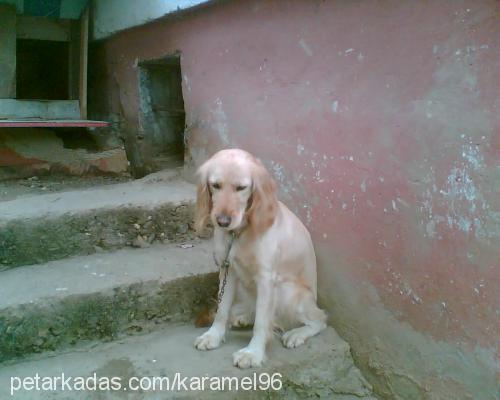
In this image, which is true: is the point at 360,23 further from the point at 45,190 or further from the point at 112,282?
the point at 45,190

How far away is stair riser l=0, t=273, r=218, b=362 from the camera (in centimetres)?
245

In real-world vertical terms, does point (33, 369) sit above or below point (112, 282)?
below

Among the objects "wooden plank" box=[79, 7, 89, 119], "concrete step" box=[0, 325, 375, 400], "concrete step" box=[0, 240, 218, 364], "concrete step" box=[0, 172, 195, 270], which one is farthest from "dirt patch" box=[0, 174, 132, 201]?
"concrete step" box=[0, 325, 375, 400]

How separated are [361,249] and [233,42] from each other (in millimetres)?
1778

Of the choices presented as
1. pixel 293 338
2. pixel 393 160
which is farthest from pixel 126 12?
pixel 293 338

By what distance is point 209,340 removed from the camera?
2.57m

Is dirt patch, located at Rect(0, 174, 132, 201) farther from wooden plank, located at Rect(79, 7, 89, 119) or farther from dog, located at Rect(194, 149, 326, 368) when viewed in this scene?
dog, located at Rect(194, 149, 326, 368)

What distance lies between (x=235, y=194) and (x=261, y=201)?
0.47 feet

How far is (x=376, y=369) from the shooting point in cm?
265

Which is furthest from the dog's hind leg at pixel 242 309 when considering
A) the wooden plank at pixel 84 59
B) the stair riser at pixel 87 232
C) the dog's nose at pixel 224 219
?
the wooden plank at pixel 84 59

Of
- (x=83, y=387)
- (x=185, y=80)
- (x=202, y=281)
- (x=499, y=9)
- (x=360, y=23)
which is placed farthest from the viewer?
(x=185, y=80)

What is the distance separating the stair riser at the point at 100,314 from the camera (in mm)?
2447

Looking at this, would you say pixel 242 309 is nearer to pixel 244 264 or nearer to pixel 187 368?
pixel 244 264

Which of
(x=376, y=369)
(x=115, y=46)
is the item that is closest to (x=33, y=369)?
(x=376, y=369)
